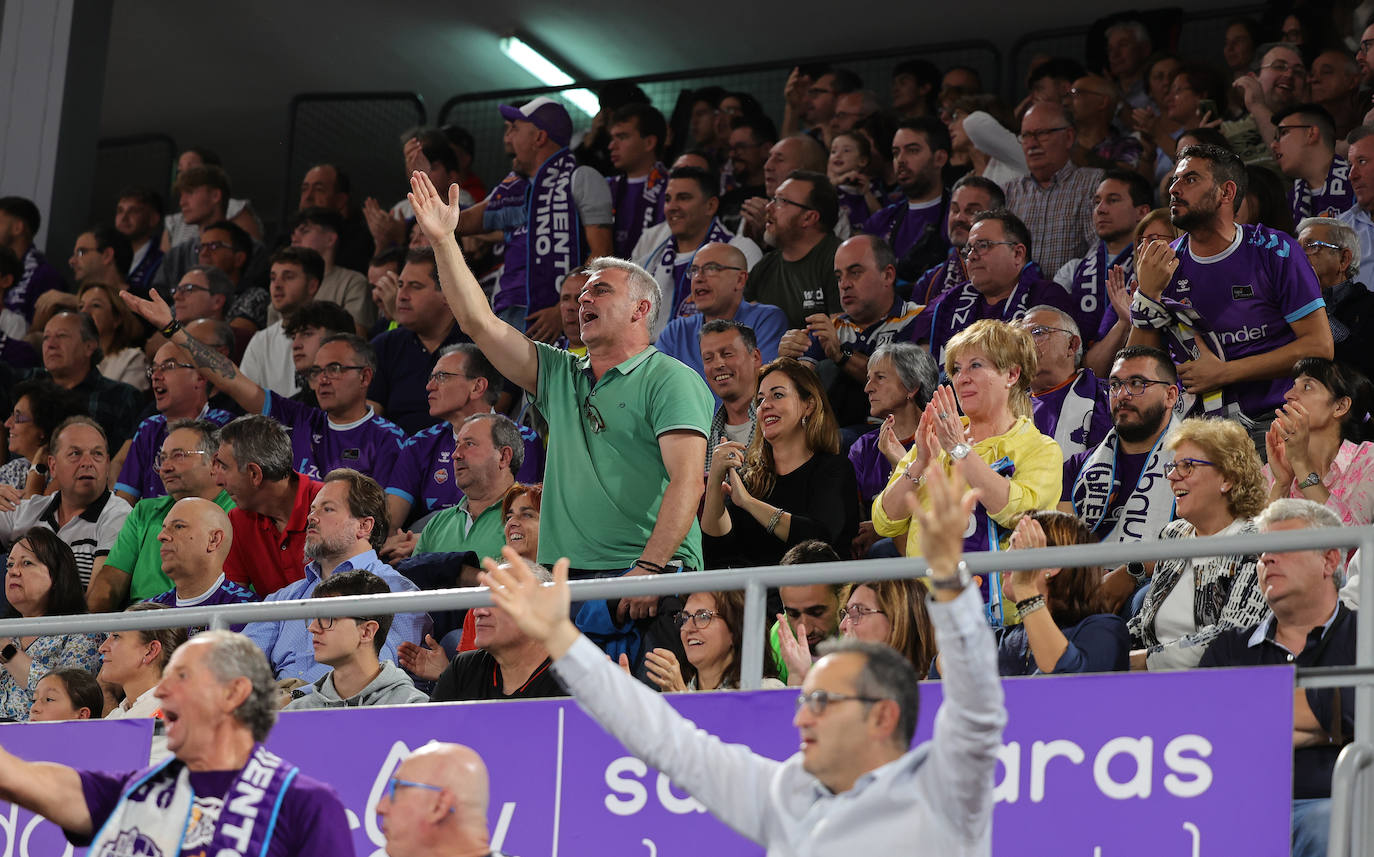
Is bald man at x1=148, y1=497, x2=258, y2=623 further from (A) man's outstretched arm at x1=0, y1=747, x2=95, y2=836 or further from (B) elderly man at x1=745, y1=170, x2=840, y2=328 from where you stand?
(A) man's outstretched arm at x1=0, y1=747, x2=95, y2=836

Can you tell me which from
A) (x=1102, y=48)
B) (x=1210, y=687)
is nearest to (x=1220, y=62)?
(x=1102, y=48)

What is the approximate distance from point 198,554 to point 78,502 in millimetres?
1731

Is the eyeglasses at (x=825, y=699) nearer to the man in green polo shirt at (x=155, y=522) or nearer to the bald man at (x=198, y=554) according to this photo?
the bald man at (x=198, y=554)

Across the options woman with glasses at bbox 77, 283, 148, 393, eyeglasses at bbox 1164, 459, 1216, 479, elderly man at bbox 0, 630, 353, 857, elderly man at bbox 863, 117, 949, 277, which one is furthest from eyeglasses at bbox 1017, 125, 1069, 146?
elderly man at bbox 0, 630, 353, 857

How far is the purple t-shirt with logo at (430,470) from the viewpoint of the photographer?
7.15 m

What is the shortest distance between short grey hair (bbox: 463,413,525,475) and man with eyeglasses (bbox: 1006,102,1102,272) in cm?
260

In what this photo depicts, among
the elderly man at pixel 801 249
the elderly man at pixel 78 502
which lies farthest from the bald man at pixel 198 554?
the elderly man at pixel 801 249

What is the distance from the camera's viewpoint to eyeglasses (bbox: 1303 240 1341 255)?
6527 mm

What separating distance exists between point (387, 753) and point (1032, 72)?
6.46m

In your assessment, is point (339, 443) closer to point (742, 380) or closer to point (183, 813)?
point (742, 380)

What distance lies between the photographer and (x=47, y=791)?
338 cm

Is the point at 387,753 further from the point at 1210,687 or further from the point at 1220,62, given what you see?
the point at 1220,62

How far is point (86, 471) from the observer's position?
7719 mm

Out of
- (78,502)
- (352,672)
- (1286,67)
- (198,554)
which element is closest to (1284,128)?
(1286,67)
